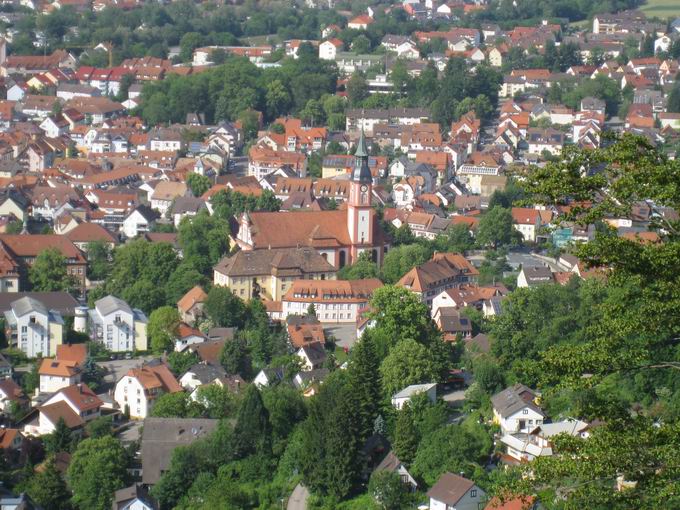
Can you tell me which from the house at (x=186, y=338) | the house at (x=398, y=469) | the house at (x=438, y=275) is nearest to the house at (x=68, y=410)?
the house at (x=186, y=338)

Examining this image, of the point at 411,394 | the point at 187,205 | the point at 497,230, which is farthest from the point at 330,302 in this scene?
the point at 187,205

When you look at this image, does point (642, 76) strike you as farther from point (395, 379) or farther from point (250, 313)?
point (395, 379)

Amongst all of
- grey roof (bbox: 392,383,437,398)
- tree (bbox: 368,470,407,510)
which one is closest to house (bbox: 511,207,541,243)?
grey roof (bbox: 392,383,437,398)

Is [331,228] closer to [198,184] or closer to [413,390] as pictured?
[198,184]

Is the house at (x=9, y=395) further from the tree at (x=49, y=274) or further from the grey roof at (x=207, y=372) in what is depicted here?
the tree at (x=49, y=274)

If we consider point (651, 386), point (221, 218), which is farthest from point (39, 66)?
point (651, 386)

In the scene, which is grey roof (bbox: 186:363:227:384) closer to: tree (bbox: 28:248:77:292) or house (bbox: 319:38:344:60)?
tree (bbox: 28:248:77:292)
